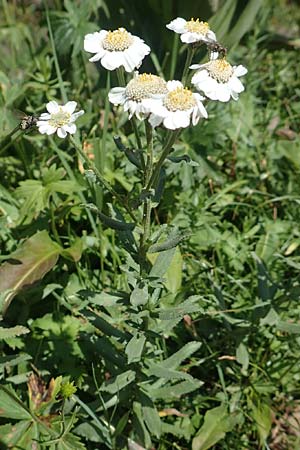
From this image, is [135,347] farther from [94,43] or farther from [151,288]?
[94,43]

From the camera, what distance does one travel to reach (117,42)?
144 cm

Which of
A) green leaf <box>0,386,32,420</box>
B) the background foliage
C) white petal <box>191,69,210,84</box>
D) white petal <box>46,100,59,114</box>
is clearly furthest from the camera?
the background foliage

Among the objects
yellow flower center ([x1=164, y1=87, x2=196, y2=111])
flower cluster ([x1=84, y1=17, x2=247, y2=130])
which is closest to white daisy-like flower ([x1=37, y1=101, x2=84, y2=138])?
flower cluster ([x1=84, y1=17, x2=247, y2=130])

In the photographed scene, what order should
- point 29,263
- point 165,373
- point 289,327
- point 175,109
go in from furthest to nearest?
point 29,263 → point 289,327 → point 165,373 → point 175,109

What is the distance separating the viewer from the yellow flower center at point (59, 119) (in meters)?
1.47

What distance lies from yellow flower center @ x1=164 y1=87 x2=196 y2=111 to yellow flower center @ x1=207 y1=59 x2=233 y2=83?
0.09 metres

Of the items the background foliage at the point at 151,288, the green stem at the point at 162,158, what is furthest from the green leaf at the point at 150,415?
the green stem at the point at 162,158

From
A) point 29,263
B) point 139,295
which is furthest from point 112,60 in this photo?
point 29,263

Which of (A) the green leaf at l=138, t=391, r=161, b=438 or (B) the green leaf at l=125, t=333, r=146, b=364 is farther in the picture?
(A) the green leaf at l=138, t=391, r=161, b=438

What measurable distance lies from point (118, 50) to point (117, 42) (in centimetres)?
2

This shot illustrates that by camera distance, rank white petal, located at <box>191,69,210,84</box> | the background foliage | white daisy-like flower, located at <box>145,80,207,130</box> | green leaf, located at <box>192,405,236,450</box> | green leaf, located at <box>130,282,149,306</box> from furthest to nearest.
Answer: green leaf, located at <box>192,405,236,450</box>, the background foliage, green leaf, located at <box>130,282,149,306</box>, white petal, located at <box>191,69,210,84</box>, white daisy-like flower, located at <box>145,80,207,130</box>

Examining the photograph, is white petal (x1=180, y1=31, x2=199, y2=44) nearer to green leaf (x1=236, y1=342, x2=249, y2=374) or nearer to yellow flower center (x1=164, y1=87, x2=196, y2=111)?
yellow flower center (x1=164, y1=87, x2=196, y2=111)

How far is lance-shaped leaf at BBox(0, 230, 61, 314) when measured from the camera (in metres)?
2.00

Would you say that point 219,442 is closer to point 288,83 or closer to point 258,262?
point 258,262
